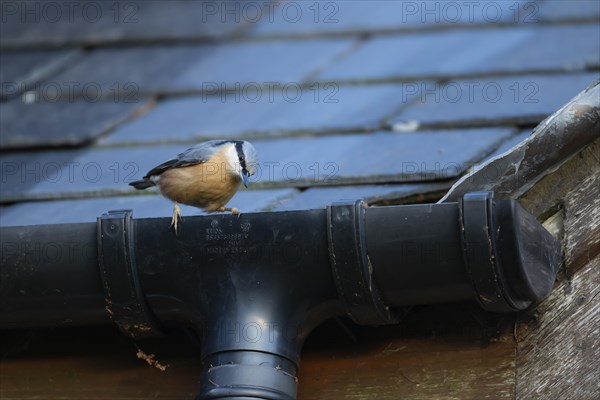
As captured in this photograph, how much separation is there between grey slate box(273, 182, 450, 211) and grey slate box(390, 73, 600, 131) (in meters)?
0.60

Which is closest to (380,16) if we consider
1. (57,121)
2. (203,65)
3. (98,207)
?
(203,65)

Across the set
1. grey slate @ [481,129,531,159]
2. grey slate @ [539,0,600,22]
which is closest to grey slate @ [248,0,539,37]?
grey slate @ [539,0,600,22]

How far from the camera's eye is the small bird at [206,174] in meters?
3.30

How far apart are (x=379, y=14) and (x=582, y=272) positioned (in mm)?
2725

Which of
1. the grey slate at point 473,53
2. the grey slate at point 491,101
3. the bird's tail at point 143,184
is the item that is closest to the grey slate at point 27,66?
the grey slate at point 473,53

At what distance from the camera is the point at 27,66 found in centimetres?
469

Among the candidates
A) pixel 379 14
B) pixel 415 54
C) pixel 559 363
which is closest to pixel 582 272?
pixel 559 363

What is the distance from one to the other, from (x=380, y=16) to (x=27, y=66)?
1528mm

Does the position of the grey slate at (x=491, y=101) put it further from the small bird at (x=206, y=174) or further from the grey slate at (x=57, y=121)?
the grey slate at (x=57, y=121)

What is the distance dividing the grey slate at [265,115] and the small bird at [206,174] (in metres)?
0.19

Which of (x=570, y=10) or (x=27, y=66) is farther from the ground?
(x=570, y=10)

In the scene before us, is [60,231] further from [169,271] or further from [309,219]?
[309,219]

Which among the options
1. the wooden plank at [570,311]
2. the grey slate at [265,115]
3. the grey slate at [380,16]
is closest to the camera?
the wooden plank at [570,311]

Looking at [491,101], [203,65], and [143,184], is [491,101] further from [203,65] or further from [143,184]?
[203,65]
